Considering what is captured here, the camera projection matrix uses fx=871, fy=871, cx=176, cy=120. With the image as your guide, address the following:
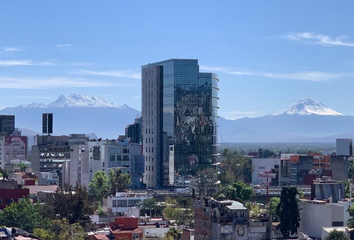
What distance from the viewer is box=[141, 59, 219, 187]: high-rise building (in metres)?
189

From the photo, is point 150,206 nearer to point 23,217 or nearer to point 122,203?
point 122,203

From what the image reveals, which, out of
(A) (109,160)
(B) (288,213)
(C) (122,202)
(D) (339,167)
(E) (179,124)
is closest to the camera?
(B) (288,213)

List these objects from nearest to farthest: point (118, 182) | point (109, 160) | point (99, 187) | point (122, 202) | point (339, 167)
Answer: point (122, 202) < point (99, 187) < point (118, 182) < point (109, 160) < point (339, 167)

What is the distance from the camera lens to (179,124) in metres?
191

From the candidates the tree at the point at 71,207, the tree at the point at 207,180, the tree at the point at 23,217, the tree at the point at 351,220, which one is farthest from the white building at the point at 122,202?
the tree at the point at 351,220

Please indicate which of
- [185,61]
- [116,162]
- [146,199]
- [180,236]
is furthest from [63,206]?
[185,61]

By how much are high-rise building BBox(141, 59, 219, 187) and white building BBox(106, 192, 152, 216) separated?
4872 cm

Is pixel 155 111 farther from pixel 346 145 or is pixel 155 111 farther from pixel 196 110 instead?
pixel 346 145

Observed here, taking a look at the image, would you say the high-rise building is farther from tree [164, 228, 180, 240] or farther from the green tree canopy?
tree [164, 228, 180, 240]

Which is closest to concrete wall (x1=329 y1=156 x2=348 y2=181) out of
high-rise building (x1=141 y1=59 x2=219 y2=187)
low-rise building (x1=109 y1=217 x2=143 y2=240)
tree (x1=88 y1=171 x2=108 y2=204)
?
high-rise building (x1=141 y1=59 x2=219 y2=187)

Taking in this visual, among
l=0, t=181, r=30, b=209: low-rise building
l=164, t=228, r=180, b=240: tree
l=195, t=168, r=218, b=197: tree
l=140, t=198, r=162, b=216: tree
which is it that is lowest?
l=164, t=228, r=180, b=240: tree

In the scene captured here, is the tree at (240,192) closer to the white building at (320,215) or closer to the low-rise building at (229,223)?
the white building at (320,215)

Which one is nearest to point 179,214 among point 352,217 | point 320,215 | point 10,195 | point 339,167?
point 320,215

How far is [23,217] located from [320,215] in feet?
116
